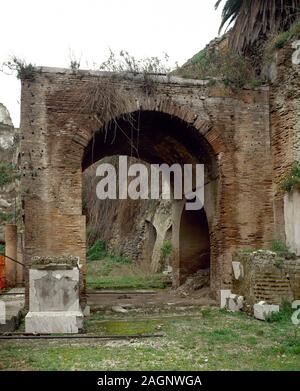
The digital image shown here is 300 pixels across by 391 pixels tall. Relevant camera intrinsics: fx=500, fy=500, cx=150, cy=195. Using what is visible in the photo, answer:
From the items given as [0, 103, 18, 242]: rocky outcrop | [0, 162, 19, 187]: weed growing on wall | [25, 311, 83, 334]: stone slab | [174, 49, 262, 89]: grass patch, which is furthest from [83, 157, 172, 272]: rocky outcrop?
[25, 311, 83, 334]: stone slab

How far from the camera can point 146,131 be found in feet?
37.2

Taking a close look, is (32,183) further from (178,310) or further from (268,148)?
(268,148)

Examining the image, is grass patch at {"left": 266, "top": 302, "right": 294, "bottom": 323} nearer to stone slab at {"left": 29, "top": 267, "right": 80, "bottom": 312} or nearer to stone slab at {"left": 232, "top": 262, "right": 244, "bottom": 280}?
stone slab at {"left": 232, "top": 262, "right": 244, "bottom": 280}

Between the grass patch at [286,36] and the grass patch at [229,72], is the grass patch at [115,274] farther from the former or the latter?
the grass patch at [286,36]

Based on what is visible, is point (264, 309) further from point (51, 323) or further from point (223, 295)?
point (51, 323)

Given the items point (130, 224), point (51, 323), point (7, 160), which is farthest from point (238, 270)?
point (7, 160)

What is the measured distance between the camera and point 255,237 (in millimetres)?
10125

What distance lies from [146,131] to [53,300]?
517 cm

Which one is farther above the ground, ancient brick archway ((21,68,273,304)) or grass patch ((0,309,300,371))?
ancient brick archway ((21,68,273,304))

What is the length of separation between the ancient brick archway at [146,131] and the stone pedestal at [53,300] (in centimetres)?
179

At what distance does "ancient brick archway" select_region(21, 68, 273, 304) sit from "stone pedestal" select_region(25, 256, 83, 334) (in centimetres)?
179

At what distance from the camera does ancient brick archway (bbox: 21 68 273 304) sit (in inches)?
365

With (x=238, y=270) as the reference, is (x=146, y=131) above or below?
above

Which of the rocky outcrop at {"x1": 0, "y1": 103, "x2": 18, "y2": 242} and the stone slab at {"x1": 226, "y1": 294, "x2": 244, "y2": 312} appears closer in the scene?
the stone slab at {"x1": 226, "y1": 294, "x2": 244, "y2": 312}
